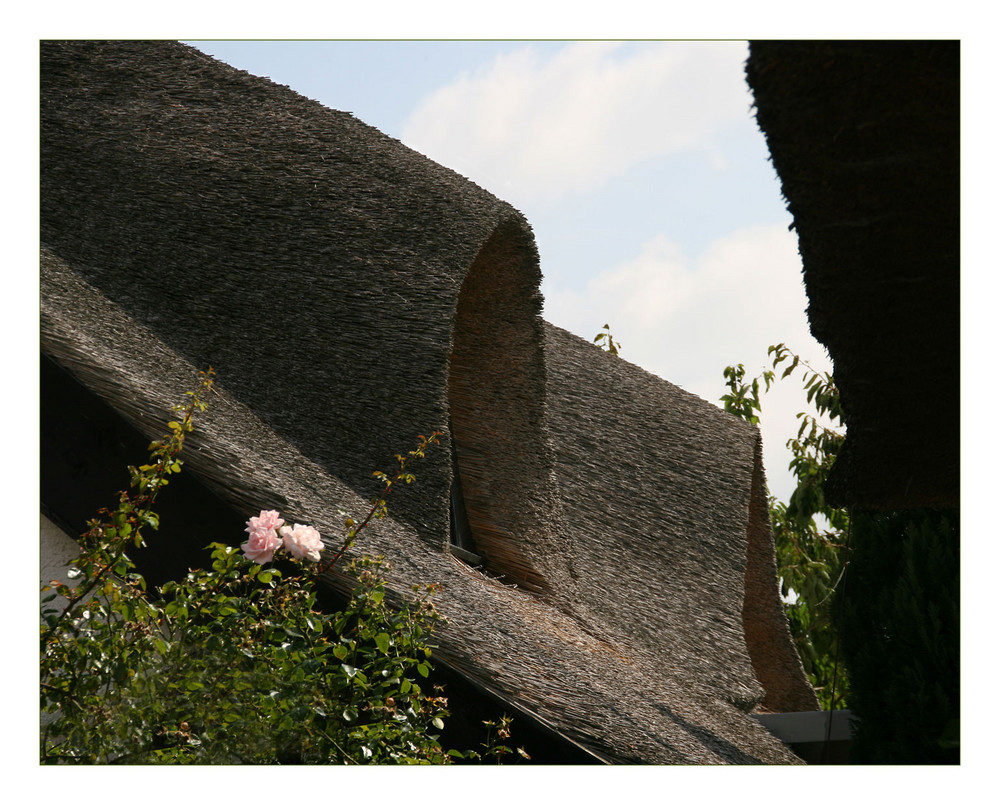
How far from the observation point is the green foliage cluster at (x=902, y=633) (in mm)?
A: 5258

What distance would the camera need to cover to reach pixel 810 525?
11398 mm

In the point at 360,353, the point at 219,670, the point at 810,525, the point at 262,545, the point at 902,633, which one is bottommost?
the point at 219,670

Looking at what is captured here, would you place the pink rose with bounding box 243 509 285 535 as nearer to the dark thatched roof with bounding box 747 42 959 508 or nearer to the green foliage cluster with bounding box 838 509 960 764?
the dark thatched roof with bounding box 747 42 959 508

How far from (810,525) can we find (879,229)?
9.11 meters

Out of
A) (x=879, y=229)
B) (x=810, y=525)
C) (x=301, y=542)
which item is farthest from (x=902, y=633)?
(x=810, y=525)

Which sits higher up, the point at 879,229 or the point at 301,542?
the point at 879,229

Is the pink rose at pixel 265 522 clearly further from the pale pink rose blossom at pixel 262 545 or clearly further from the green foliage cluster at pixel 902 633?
the green foliage cluster at pixel 902 633

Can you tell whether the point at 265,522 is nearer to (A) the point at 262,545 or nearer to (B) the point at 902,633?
(A) the point at 262,545

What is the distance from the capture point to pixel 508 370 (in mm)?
5562

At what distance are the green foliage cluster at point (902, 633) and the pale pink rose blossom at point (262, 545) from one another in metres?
3.79

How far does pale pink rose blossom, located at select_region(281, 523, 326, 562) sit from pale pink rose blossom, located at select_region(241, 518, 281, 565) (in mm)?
33

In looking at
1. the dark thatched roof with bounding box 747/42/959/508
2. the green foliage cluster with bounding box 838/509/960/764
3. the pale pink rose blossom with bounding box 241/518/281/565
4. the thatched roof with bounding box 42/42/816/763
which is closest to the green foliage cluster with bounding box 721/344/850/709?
the thatched roof with bounding box 42/42/816/763
